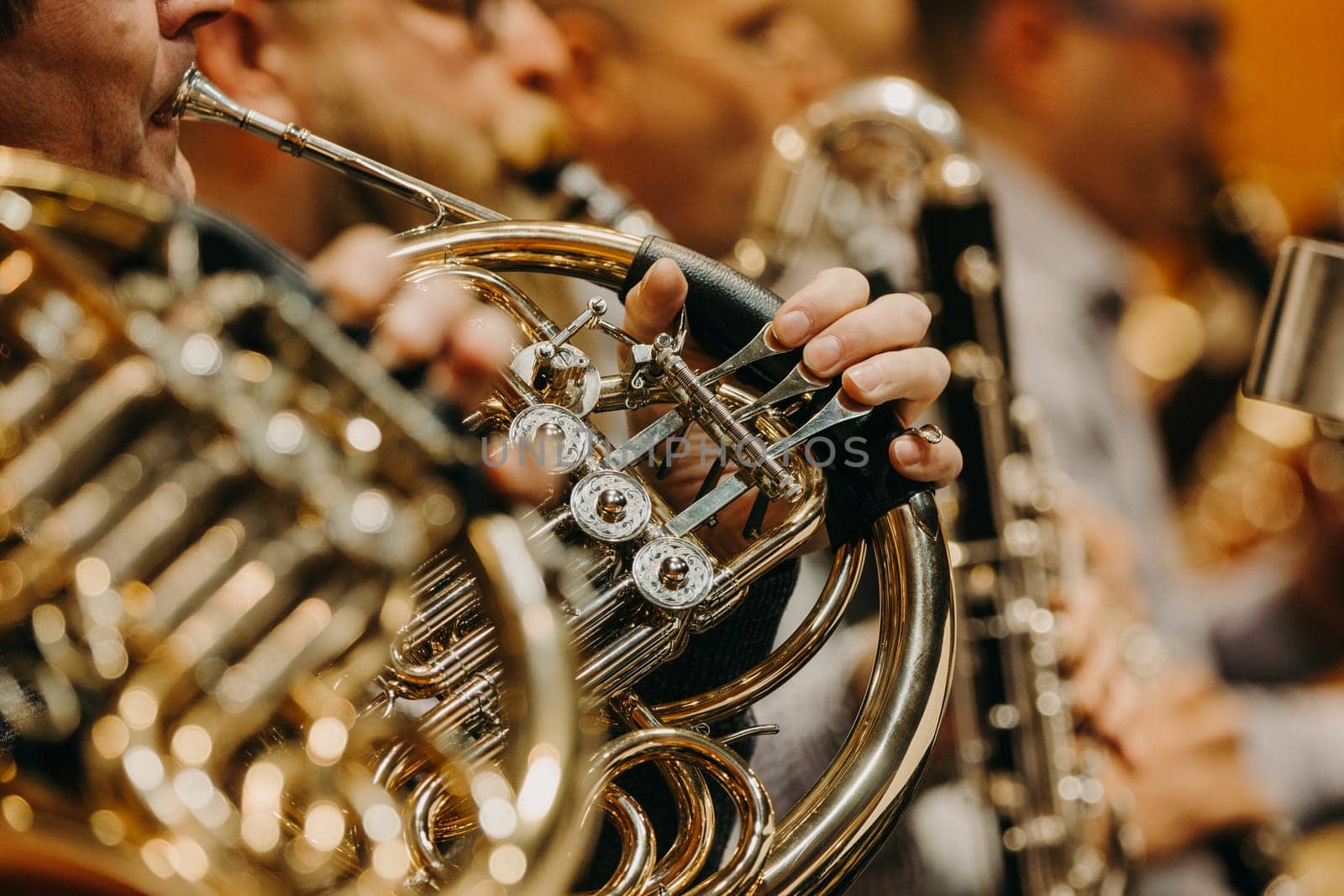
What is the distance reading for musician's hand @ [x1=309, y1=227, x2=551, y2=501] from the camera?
1.59 ft

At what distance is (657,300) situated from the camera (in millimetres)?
609

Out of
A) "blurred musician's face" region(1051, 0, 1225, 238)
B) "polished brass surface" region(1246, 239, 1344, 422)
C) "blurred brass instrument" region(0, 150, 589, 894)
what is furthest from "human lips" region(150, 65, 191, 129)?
"blurred musician's face" region(1051, 0, 1225, 238)

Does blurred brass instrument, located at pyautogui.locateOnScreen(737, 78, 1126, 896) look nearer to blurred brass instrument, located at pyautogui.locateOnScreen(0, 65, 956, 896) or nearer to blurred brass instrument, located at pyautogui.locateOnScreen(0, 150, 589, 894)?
blurred brass instrument, located at pyautogui.locateOnScreen(0, 65, 956, 896)

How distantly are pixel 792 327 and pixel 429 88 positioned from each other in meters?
0.68

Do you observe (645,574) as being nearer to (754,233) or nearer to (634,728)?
(634,728)

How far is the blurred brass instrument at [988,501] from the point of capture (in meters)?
1.07

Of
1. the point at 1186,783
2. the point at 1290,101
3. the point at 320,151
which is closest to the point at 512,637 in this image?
the point at 320,151

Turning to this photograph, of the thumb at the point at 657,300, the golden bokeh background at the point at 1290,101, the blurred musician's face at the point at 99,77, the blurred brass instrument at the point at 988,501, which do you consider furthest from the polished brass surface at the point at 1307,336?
the golden bokeh background at the point at 1290,101

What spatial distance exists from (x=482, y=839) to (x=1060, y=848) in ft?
2.85

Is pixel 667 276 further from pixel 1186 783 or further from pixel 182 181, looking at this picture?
pixel 1186 783

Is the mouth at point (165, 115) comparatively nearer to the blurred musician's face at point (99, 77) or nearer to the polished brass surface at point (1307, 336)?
the blurred musician's face at point (99, 77)

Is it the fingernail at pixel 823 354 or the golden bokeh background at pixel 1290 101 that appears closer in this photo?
the fingernail at pixel 823 354

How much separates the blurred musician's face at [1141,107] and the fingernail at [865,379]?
145 centimetres

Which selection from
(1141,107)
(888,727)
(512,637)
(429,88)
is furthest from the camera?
(1141,107)
